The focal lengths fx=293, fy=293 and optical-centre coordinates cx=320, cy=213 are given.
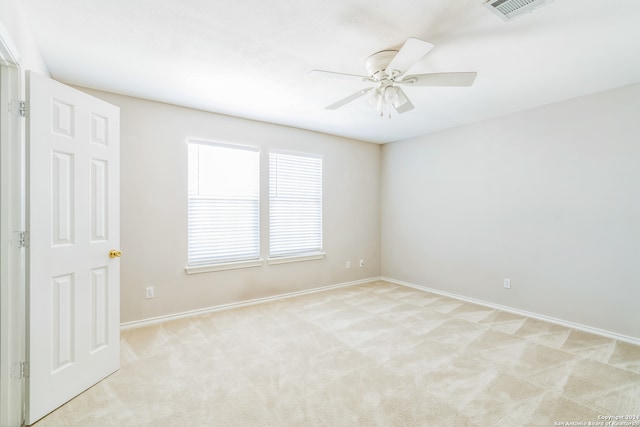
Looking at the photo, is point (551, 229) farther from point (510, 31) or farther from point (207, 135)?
point (207, 135)

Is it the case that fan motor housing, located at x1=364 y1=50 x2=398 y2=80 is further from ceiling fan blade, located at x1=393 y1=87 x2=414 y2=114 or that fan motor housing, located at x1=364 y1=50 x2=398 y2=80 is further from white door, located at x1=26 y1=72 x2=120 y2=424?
white door, located at x1=26 y1=72 x2=120 y2=424

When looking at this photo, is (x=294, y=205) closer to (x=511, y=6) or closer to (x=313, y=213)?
(x=313, y=213)

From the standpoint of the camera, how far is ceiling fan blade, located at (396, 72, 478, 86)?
2.03 meters

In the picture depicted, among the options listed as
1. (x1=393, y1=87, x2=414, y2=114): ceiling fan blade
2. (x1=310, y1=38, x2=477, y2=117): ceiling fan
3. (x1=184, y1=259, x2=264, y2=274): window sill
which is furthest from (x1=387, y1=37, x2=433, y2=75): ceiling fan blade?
(x1=184, y1=259, x2=264, y2=274): window sill

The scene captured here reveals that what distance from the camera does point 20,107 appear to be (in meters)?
1.75

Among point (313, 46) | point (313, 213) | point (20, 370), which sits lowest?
point (20, 370)

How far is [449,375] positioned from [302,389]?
1.14m

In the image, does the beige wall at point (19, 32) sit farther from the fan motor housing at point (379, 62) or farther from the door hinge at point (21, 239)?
the fan motor housing at point (379, 62)

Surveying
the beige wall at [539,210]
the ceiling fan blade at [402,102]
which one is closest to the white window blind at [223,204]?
the ceiling fan blade at [402,102]

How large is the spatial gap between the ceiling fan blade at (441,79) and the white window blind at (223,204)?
2.41m

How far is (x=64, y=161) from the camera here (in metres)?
1.98

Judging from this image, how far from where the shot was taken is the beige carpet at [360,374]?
1839 millimetres

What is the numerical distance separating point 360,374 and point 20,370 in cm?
219

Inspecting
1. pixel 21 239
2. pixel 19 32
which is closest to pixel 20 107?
pixel 19 32
